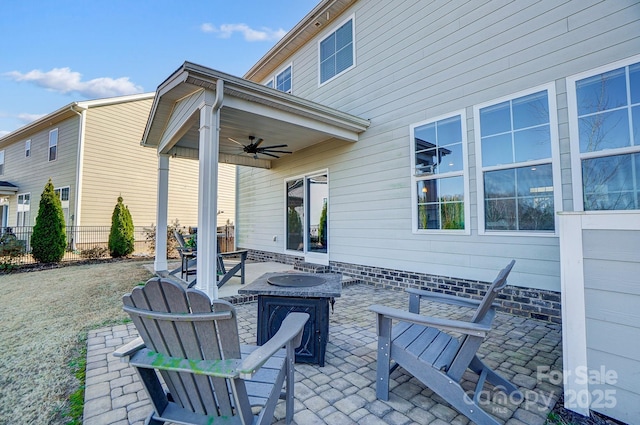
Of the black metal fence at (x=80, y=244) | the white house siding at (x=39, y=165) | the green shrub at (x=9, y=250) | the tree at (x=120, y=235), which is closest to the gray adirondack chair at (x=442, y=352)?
the green shrub at (x=9, y=250)

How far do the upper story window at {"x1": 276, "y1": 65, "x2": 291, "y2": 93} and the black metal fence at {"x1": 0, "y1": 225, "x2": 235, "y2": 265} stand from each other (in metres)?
4.67

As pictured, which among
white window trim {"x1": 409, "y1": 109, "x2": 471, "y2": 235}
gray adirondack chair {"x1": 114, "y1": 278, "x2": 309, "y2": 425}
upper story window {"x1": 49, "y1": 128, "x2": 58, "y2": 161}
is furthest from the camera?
upper story window {"x1": 49, "y1": 128, "x2": 58, "y2": 161}

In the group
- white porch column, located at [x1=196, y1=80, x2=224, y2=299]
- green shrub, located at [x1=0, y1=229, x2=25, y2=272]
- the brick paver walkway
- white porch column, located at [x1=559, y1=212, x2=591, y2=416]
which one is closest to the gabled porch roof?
white porch column, located at [x1=196, y1=80, x2=224, y2=299]

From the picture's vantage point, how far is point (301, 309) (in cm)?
244

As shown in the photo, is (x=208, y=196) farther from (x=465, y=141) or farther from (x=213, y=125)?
(x=465, y=141)

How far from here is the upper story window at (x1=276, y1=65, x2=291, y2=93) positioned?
26.9ft

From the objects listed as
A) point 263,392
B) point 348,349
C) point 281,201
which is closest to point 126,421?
point 263,392

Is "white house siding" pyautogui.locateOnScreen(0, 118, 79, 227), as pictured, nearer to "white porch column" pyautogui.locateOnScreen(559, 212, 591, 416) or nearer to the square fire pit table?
the square fire pit table

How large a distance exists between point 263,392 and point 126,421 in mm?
938

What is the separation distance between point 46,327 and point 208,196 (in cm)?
242

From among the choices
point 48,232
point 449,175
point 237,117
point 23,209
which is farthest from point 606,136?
point 23,209

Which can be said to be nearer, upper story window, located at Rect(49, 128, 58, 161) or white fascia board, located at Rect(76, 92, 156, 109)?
white fascia board, located at Rect(76, 92, 156, 109)

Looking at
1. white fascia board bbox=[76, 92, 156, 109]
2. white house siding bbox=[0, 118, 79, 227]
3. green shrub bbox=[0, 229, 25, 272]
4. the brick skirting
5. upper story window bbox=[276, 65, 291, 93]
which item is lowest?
the brick skirting

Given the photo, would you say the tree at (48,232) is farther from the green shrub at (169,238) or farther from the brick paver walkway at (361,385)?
the brick paver walkway at (361,385)
